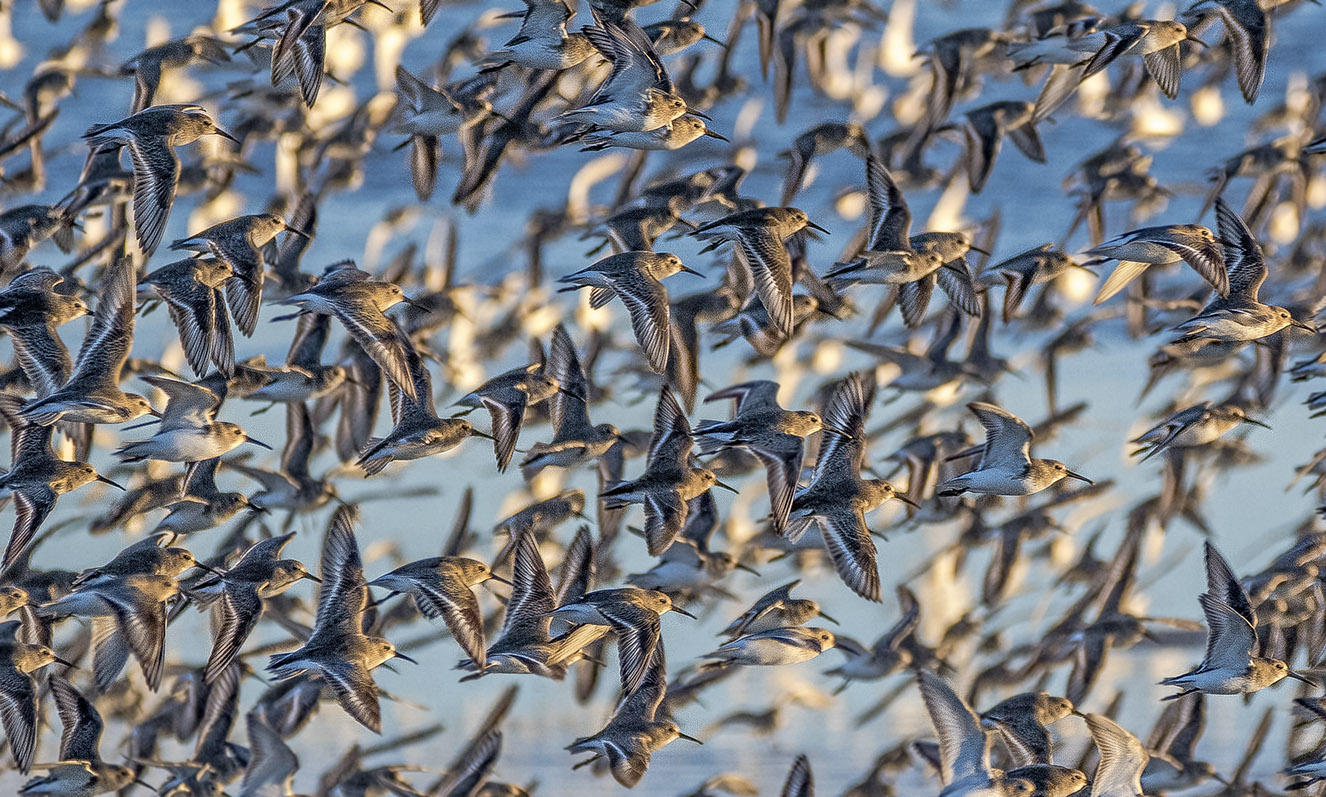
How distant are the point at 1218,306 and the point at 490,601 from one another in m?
7.65

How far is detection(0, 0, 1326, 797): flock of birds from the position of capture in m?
6.99

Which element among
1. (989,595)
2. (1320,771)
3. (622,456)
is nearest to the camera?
(1320,771)

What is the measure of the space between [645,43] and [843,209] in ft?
21.9

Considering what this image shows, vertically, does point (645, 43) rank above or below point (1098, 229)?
above

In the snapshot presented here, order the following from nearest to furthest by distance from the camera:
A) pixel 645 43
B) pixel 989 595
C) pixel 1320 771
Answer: pixel 1320 771, pixel 645 43, pixel 989 595

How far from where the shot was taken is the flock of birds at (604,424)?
6992 millimetres

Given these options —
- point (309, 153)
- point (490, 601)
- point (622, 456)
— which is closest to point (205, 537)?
point (490, 601)

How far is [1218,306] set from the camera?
7293 mm

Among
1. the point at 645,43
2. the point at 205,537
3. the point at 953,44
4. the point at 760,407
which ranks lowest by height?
the point at 205,537

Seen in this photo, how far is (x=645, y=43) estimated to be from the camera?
727cm

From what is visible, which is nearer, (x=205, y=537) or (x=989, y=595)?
(x=989, y=595)

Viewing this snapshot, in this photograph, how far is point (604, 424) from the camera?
820 centimetres

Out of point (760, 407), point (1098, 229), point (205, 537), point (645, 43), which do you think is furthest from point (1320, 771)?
point (205, 537)

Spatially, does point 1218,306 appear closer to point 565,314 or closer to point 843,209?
point 843,209
